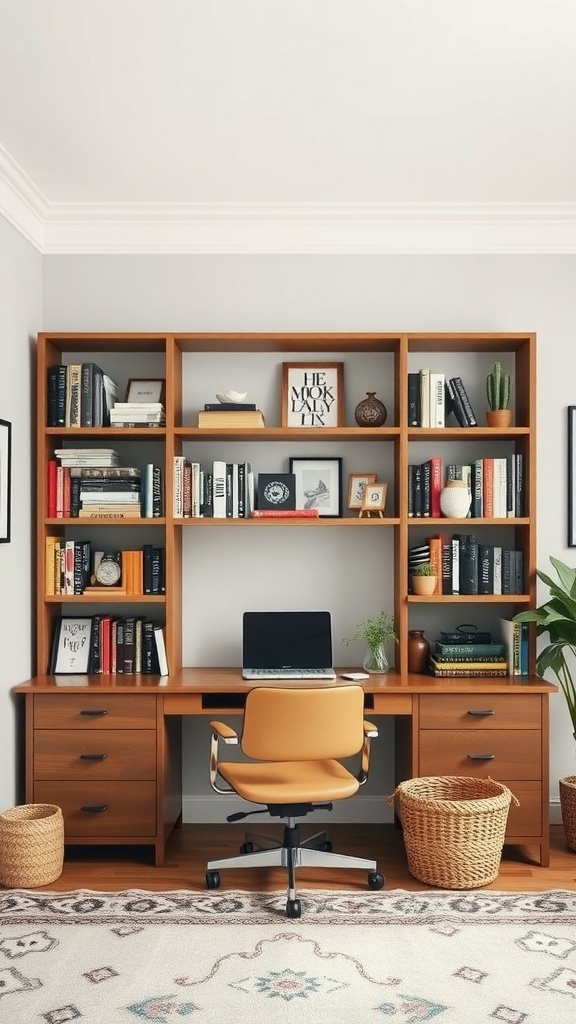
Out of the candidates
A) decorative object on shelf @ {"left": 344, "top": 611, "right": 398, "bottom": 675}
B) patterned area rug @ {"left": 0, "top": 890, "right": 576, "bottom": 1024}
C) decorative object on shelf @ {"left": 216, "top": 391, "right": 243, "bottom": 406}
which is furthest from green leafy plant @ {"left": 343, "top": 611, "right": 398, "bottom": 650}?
decorative object on shelf @ {"left": 216, "top": 391, "right": 243, "bottom": 406}

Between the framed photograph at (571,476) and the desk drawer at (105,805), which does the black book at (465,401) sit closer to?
the framed photograph at (571,476)

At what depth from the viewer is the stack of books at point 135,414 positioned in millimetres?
3932

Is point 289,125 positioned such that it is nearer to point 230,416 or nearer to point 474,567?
point 230,416

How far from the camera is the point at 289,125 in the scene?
3244 mm

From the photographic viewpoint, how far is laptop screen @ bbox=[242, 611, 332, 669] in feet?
13.1

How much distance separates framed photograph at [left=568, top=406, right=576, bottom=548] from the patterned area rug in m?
1.60

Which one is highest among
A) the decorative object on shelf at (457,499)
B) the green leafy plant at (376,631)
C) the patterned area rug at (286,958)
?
the decorative object on shelf at (457,499)

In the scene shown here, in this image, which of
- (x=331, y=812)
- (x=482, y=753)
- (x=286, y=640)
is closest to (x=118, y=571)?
(x=286, y=640)

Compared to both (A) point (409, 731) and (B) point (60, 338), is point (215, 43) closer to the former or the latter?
(B) point (60, 338)

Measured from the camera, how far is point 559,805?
4.21m

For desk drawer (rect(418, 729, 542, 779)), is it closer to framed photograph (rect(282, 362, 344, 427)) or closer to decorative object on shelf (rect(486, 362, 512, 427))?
decorative object on shelf (rect(486, 362, 512, 427))

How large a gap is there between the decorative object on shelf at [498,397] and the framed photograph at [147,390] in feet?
4.90

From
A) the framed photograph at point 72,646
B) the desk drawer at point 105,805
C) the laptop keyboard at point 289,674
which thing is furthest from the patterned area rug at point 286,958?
the framed photograph at point 72,646

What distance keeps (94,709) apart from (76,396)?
137 cm
